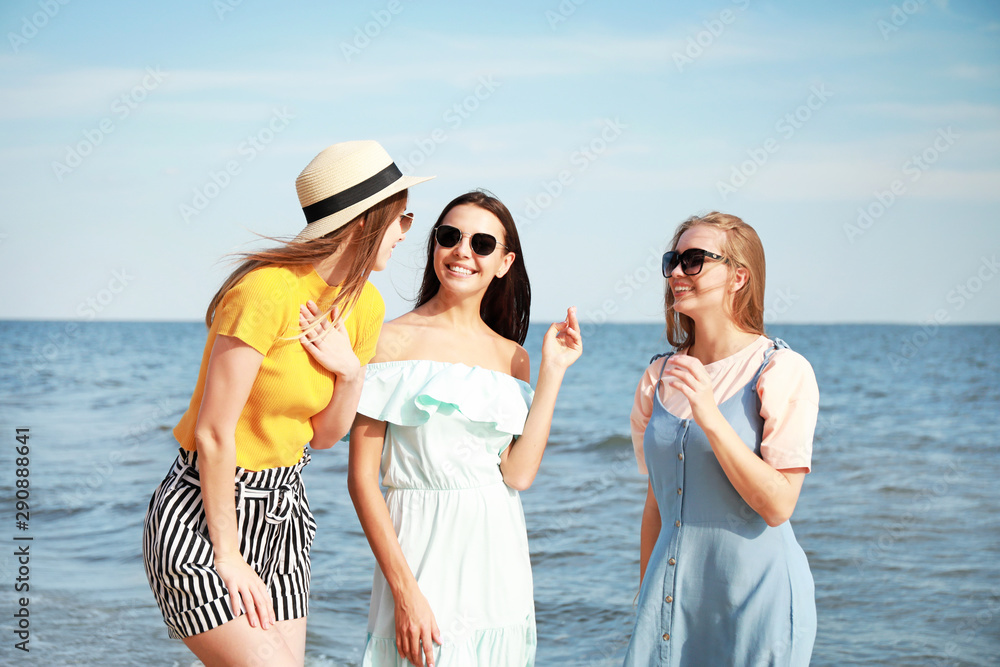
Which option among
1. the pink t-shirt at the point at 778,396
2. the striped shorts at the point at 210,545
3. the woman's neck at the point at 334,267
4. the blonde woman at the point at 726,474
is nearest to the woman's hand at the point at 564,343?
the blonde woman at the point at 726,474

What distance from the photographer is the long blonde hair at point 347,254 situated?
2438 mm

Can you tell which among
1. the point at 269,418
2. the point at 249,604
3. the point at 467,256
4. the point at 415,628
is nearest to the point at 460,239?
the point at 467,256

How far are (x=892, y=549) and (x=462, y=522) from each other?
6.95 meters

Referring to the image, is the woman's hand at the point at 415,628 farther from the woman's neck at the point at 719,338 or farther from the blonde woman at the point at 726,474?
the woman's neck at the point at 719,338

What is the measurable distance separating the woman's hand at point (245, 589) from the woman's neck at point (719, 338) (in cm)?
160

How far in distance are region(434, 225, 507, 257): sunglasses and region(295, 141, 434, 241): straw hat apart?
67 cm

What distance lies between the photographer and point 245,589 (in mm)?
2377

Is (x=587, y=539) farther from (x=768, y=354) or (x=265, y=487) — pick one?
(x=265, y=487)

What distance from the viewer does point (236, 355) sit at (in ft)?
7.49

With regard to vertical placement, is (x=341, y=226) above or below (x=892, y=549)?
above

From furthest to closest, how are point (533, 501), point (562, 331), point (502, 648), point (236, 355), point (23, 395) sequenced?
point (23, 395)
point (533, 501)
point (562, 331)
point (502, 648)
point (236, 355)

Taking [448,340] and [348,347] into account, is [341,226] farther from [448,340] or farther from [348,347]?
[448,340]

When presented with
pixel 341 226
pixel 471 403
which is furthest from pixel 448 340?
pixel 341 226

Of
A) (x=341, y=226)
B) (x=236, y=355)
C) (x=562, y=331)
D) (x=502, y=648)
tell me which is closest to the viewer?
(x=236, y=355)
